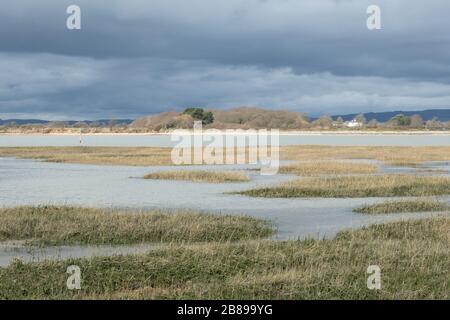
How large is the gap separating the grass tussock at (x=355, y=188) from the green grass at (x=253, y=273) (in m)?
15.3

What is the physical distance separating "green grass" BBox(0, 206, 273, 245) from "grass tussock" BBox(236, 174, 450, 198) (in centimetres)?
1022

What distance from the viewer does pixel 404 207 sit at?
2919 centimetres

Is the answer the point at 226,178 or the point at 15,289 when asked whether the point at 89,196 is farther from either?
the point at 15,289

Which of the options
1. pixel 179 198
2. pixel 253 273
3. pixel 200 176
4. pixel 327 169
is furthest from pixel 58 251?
pixel 327 169

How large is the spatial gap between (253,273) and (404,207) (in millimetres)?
15282

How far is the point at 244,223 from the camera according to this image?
24000mm

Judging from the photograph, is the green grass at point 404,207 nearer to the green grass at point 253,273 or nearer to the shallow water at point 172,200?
the shallow water at point 172,200

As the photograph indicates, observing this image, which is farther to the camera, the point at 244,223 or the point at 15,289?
the point at 244,223

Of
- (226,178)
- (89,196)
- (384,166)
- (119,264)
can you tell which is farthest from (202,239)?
(384,166)

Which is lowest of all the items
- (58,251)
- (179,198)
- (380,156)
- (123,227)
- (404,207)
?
(380,156)

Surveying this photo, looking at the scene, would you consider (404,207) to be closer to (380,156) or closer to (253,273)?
(253,273)

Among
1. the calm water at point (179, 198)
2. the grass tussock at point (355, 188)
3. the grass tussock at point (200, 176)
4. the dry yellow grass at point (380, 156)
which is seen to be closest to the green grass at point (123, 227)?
the calm water at point (179, 198)

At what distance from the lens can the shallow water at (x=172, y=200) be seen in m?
24.4
